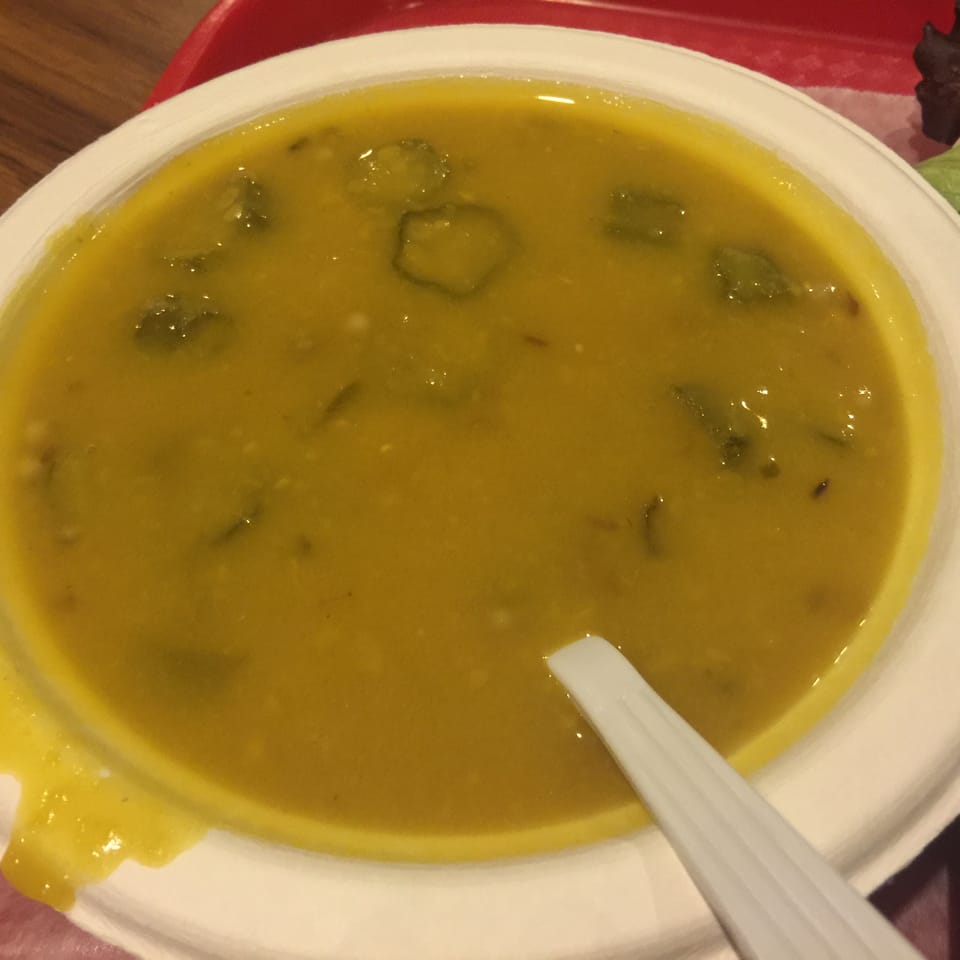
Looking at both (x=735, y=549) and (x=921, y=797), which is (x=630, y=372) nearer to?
(x=735, y=549)

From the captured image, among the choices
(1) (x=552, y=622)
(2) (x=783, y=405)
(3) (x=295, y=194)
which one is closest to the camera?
(1) (x=552, y=622)

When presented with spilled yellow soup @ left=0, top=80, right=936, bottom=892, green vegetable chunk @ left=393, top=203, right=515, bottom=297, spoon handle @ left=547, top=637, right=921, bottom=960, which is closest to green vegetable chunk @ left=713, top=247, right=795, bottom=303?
spilled yellow soup @ left=0, top=80, right=936, bottom=892

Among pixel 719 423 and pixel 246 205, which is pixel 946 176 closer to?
pixel 719 423

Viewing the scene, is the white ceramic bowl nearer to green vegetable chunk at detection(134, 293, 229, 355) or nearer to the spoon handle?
the spoon handle

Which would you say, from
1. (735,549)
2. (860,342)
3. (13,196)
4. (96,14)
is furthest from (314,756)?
(96,14)

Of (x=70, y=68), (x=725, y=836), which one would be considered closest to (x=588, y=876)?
(x=725, y=836)

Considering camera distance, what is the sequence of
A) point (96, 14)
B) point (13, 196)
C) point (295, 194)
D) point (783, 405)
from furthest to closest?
point (96, 14), point (13, 196), point (295, 194), point (783, 405)

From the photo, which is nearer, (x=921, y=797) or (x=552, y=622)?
(x=921, y=797)
